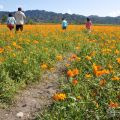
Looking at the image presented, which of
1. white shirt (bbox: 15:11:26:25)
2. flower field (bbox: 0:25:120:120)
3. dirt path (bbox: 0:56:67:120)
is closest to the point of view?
flower field (bbox: 0:25:120:120)

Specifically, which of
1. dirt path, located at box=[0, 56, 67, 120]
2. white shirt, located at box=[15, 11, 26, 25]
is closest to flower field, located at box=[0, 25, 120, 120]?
dirt path, located at box=[0, 56, 67, 120]

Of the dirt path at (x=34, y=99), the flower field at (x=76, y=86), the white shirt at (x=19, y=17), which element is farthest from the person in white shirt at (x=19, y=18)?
the dirt path at (x=34, y=99)

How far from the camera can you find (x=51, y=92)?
7773 mm

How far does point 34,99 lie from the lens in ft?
24.3

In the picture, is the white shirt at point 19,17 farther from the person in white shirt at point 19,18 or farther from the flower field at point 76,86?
the flower field at point 76,86

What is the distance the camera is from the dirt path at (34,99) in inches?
263

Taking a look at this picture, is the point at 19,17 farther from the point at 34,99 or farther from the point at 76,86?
the point at 76,86

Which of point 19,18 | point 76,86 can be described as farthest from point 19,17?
point 76,86

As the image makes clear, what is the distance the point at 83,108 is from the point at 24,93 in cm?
200

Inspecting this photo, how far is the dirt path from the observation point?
6.68 metres

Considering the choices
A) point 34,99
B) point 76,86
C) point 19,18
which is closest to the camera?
point 76,86

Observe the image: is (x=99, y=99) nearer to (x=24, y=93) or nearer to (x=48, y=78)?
(x=24, y=93)

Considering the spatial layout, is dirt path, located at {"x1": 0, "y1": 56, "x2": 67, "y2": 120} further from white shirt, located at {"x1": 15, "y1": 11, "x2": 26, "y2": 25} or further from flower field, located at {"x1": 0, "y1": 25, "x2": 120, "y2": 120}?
white shirt, located at {"x1": 15, "y1": 11, "x2": 26, "y2": 25}

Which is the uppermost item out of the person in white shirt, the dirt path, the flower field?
the person in white shirt
